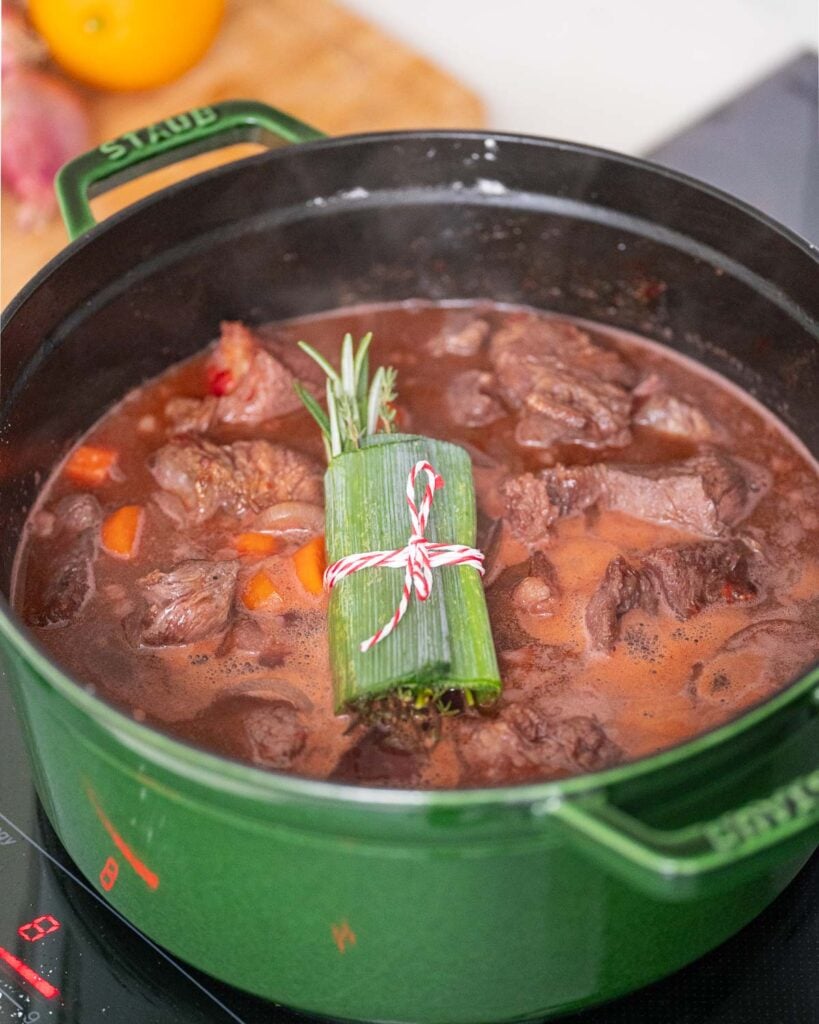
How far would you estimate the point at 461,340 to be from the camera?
261 cm

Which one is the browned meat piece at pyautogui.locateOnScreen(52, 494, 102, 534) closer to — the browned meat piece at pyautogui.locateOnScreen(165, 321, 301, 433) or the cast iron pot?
the cast iron pot

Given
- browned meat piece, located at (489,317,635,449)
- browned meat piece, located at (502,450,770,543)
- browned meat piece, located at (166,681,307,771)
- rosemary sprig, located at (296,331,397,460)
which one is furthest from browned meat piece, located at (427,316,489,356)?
browned meat piece, located at (166,681,307,771)

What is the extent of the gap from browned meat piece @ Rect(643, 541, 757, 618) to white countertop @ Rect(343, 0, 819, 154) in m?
1.39

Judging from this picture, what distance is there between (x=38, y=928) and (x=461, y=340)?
134 centimetres

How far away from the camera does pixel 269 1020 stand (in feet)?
5.85

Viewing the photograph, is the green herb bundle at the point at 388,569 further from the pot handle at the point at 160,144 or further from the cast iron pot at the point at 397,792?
the pot handle at the point at 160,144

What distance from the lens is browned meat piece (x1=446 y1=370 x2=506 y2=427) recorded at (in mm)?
2465

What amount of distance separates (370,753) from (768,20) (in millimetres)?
2403

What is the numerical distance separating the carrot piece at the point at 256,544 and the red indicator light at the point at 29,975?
0.72 meters

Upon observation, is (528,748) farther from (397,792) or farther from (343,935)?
(397,792)

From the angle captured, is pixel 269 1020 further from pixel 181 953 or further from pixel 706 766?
pixel 706 766

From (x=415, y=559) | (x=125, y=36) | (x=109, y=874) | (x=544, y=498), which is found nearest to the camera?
(x=109, y=874)

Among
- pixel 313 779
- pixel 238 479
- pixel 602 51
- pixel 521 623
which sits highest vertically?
pixel 602 51

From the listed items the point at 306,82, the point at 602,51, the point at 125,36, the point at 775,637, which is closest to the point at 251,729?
the point at 775,637
